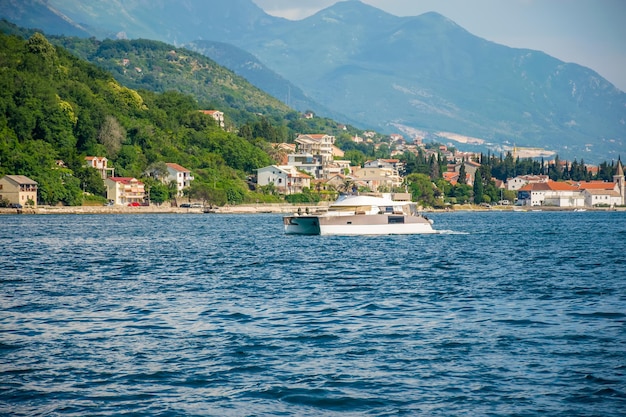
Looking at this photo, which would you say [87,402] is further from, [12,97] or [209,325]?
[12,97]

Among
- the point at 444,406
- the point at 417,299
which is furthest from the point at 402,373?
the point at 417,299

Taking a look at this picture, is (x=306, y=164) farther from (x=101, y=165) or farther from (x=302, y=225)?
(x=302, y=225)

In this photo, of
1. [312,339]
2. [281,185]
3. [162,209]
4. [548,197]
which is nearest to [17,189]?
[162,209]

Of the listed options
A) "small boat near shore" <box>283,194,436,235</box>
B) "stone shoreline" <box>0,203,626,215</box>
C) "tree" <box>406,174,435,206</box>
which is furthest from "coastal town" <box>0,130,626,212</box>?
"small boat near shore" <box>283,194,436,235</box>

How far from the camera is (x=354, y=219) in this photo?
65.4m

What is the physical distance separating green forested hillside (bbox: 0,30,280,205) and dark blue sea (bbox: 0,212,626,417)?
88.1 m

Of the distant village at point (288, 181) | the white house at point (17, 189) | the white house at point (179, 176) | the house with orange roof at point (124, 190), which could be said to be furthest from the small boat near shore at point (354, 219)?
the white house at point (179, 176)

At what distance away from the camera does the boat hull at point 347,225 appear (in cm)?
6525

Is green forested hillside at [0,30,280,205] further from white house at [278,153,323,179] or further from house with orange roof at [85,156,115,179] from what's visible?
white house at [278,153,323,179]

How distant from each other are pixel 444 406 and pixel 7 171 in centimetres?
11199

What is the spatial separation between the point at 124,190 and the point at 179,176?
1352cm

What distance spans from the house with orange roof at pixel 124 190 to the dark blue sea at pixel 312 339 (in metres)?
88.9

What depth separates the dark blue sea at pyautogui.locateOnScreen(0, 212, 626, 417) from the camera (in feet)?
51.3

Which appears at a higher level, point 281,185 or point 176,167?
point 176,167
